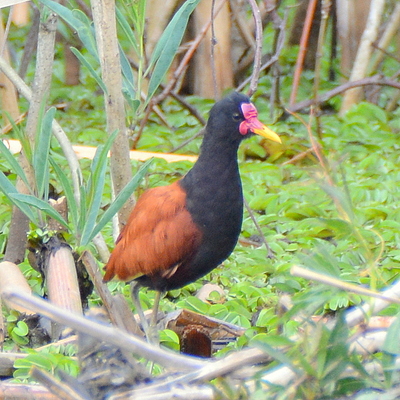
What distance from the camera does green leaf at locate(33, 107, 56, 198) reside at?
279cm

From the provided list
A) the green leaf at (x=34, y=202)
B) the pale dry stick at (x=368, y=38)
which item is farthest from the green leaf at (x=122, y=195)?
the pale dry stick at (x=368, y=38)

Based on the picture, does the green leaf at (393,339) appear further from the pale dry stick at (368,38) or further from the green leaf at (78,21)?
the pale dry stick at (368,38)

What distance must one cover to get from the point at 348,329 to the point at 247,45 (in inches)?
201

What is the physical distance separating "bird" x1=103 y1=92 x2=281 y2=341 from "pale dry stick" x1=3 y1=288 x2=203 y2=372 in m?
1.56

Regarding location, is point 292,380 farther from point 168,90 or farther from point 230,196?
point 168,90

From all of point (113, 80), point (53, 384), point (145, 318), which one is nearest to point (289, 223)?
point (145, 318)

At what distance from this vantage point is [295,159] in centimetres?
473

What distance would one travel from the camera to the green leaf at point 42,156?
2.79 meters

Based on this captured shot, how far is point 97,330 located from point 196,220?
5.48 ft

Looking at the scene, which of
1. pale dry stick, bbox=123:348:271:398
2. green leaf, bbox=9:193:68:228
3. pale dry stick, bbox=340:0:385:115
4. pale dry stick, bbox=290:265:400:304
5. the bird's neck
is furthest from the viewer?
pale dry stick, bbox=340:0:385:115

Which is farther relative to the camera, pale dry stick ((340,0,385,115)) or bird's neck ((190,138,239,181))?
pale dry stick ((340,0,385,115))

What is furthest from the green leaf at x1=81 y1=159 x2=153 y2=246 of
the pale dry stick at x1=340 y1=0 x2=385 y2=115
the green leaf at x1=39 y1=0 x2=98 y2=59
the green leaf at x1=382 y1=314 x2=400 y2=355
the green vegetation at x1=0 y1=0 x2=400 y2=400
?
the pale dry stick at x1=340 y1=0 x2=385 y2=115

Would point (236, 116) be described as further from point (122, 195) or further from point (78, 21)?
point (78, 21)

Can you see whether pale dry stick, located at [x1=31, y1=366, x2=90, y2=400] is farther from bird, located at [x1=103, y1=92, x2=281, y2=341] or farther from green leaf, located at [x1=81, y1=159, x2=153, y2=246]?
bird, located at [x1=103, y1=92, x2=281, y2=341]
